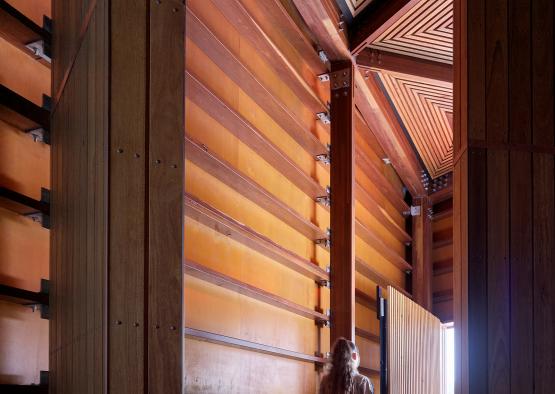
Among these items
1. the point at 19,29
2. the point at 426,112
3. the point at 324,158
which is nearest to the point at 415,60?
the point at 324,158

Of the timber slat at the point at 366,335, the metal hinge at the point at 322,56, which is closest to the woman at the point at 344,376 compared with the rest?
the metal hinge at the point at 322,56

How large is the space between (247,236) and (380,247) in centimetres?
473

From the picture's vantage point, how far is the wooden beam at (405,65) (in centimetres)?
784

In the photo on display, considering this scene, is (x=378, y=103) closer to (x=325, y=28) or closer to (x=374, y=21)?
(x=374, y=21)

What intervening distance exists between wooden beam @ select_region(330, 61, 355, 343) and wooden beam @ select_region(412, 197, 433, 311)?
4.43 m

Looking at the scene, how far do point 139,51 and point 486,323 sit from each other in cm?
179

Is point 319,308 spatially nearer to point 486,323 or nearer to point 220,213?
point 220,213

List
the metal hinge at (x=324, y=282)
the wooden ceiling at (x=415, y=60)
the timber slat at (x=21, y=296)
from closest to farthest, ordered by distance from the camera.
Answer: the timber slat at (x=21, y=296) < the wooden ceiling at (x=415, y=60) < the metal hinge at (x=324, y=282)

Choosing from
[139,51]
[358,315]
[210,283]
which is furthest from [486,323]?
[358,315]

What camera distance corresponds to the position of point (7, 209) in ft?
11.0

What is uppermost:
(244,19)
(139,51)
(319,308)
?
(244,19)

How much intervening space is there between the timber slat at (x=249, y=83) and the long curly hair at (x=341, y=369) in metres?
2.25

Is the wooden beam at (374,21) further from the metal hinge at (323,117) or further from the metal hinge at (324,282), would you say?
the metal hinge at (324,282)

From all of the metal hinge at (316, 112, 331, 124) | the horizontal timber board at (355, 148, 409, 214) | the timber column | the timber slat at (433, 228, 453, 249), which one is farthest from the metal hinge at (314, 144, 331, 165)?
the timber column
